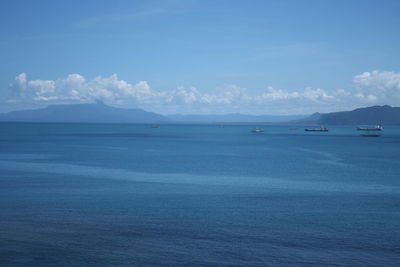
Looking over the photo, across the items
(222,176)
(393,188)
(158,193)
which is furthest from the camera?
(222,176)

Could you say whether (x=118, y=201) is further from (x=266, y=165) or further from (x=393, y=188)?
(x=266, y=165)

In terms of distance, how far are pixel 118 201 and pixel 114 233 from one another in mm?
8984

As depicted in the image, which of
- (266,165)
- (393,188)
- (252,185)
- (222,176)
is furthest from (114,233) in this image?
(266,165)

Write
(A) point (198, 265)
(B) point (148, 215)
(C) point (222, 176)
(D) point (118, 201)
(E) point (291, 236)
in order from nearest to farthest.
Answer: (A) point (198, 265) < (E) point (291, 236) < (B) point (148, 215) < (D) point (118, 201) < (C) point (222, 176)

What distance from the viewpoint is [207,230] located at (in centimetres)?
2375

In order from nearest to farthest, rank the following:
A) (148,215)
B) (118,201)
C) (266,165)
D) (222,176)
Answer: (148,215) < (118,201) < (222,176) < (266,165)

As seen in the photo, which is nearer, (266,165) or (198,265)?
(198,265)

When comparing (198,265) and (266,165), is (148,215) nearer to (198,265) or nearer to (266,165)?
(198,265)

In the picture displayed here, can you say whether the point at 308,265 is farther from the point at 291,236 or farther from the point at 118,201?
the point at 118,201

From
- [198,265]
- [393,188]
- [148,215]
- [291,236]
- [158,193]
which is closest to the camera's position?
[198,265]

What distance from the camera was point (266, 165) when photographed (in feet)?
194

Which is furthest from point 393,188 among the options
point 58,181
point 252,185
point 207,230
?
point 58,181

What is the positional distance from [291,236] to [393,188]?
2151cm

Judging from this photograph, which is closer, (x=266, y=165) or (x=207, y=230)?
(x=207, y=230)
